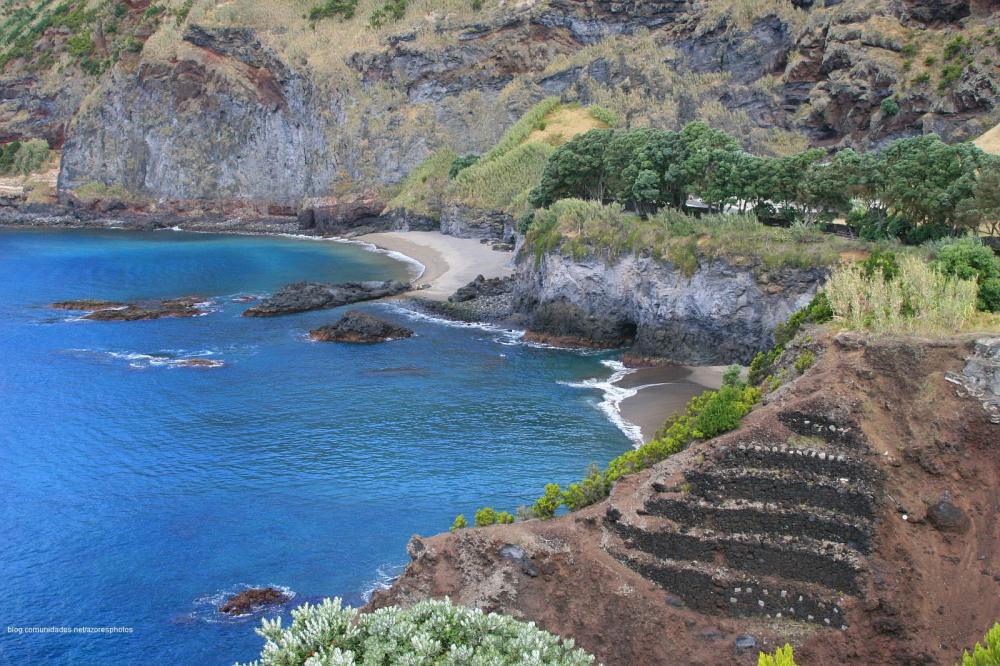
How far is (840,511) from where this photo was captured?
23016 mm

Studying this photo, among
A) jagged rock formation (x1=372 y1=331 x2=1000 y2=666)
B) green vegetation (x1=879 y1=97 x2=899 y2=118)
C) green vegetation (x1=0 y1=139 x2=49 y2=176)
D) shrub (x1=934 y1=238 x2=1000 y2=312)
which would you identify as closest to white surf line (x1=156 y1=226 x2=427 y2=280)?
green vegetation (x1=0 y1=139 x2=49 y2=176)

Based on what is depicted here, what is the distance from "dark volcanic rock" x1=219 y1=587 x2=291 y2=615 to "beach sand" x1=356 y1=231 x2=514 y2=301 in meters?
52.8

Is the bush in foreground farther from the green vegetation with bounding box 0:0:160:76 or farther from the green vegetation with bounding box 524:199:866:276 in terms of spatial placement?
the green vegetation with bounding box 0:0:160:76

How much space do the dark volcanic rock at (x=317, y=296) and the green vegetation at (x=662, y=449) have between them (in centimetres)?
5326

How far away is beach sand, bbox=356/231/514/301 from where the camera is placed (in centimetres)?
8819

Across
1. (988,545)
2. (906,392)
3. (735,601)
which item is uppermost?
(906,392)

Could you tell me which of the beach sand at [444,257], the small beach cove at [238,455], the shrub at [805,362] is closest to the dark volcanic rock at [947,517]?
the shrub at [805,362]

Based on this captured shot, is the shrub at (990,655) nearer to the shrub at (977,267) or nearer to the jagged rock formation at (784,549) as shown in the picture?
the jagged rock formation at (784,549)

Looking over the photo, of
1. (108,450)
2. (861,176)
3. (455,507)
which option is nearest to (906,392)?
(455,507)

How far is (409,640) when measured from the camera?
1459cm

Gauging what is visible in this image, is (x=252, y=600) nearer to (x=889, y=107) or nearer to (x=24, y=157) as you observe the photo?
(x=889, y=107)

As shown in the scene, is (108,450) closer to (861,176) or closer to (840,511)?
(840,511)

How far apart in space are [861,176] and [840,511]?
3731 cm

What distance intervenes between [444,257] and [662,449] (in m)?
77.5
